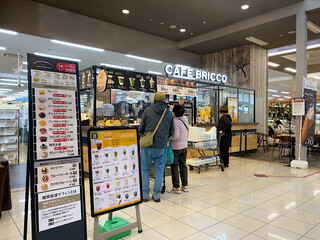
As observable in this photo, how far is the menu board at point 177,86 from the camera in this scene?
6.54 m

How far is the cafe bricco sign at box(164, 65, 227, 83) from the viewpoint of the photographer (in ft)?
23.4

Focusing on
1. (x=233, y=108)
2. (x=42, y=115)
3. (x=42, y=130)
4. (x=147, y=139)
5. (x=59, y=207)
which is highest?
(x=233, y=108)

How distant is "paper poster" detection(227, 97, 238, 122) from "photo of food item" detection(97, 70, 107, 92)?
194 inches

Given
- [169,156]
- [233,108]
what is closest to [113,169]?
[169,156]

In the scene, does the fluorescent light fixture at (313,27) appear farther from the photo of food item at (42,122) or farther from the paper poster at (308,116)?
the photo of food item at (42,122)

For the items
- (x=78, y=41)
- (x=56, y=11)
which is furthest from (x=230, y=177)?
(x=56, y=11)

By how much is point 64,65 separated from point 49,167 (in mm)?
908

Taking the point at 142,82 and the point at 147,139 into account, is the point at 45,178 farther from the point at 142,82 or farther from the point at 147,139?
the point at 142,82

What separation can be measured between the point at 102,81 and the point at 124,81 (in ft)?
2.56

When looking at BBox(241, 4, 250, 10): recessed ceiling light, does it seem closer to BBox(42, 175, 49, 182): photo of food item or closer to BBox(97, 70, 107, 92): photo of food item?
BBox(97, 70, 107, 92): photo of food item

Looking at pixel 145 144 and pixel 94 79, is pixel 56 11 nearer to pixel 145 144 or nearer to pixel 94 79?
pixel 94 79

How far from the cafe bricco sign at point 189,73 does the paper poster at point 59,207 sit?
5.35 meters

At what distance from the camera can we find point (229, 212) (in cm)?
334

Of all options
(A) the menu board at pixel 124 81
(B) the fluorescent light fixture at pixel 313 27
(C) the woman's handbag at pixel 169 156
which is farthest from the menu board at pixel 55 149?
(B) the fluorescent light fixture at pixel 313 27
